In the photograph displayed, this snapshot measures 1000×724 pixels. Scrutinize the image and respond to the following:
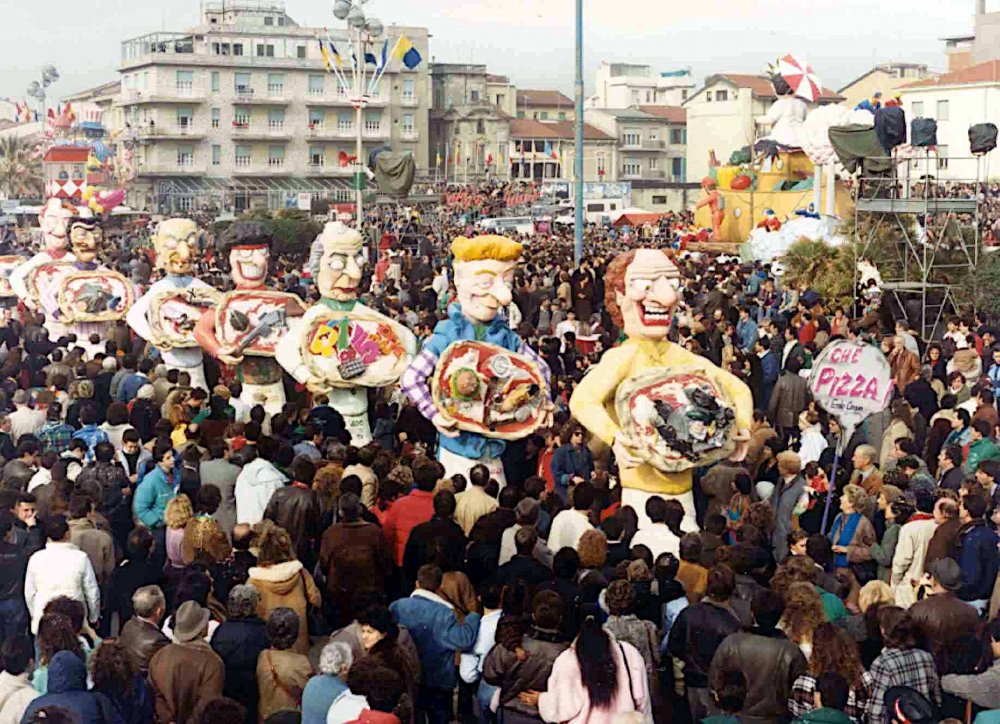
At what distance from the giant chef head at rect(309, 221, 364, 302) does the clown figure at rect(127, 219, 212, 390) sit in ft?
6.86

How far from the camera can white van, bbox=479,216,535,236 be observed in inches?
1608

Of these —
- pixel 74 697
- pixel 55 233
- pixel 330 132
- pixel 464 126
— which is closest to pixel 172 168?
pixel 330 132

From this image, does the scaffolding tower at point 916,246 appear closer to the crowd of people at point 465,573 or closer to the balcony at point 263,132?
the crowd of people at point 465,573

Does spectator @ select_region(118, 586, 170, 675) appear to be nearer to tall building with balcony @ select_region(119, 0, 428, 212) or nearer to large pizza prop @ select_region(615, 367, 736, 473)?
large pizza prop @ select_region(615, 367, 736, 473)

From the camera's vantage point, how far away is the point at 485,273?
11695 mm

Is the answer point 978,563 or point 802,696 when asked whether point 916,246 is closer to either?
point 978,563

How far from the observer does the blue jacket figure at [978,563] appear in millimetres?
8734

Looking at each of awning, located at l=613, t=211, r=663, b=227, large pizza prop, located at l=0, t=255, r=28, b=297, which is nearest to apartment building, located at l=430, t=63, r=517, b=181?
awning, located at l=613, t=211, r=663, b=227

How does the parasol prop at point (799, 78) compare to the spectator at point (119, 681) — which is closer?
the spectator at point (119, 681)

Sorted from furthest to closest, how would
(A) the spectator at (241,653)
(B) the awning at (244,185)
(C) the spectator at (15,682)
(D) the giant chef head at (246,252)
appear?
(B) the awning at (244,185), (D) the giant chef head at (246,252), (A) the spectator at (241,653), (C) the spectator at (15,682)

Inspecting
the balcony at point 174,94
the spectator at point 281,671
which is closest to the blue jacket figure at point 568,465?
the spectator at point 281,671

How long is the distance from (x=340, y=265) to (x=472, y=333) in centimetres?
183

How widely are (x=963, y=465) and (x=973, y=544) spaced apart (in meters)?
2.23

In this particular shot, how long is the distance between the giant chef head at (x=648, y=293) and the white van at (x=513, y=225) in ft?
95.6
